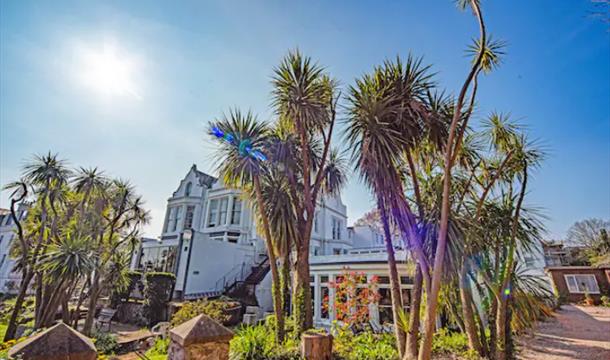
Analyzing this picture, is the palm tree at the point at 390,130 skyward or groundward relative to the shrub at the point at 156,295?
skyward

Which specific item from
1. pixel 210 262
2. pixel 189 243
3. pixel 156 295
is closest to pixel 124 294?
pixel 156 295

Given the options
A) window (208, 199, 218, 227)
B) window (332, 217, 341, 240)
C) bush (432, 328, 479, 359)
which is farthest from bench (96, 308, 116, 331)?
window (332, 217, 341, 240)

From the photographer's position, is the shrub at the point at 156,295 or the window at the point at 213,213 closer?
the shrub at the point at 156,295

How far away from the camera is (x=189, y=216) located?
21750 mm

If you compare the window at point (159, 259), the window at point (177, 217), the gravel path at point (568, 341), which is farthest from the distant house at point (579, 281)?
the window at point (177, 217)

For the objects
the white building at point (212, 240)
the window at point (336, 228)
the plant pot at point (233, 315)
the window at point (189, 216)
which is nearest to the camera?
the plant pot at point (233, 315)

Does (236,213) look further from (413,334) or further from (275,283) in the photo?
(413,334)

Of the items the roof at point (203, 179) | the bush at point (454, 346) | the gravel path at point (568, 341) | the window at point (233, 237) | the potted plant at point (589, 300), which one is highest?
the roof at point (203, 179)

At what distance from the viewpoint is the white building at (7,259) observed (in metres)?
24.1

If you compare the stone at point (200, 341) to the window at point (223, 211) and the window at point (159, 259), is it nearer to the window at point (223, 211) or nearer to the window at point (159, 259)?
the window at point (159, 259)

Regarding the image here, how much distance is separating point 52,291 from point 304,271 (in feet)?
31.3

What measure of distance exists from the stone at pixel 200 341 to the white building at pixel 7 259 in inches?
1101

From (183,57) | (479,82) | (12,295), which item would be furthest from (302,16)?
(12,295)

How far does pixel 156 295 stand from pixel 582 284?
28.3 meters
